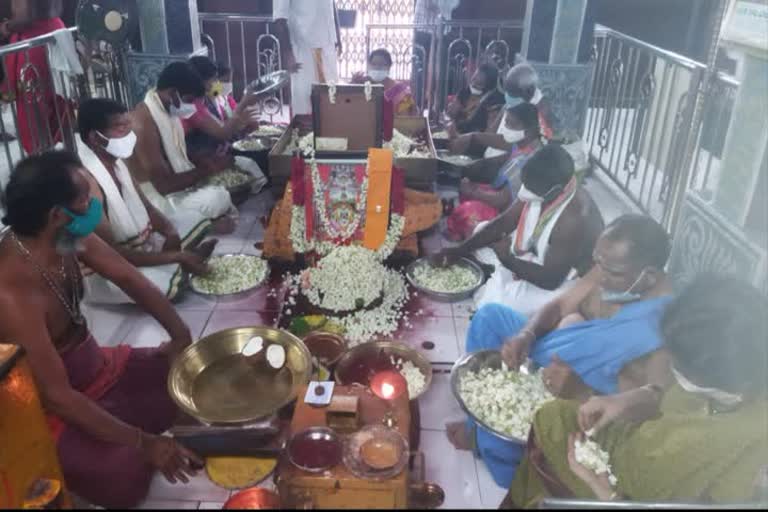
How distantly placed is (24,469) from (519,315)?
236 centimetres

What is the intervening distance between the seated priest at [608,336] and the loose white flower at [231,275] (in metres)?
2.10

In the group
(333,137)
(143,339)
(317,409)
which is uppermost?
(333,137)

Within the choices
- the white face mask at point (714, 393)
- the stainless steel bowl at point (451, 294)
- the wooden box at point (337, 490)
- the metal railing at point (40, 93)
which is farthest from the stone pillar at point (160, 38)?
the white face mask at point (714, 393)

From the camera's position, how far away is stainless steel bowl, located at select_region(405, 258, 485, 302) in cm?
441

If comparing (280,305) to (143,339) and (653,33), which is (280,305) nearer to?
(143,339)

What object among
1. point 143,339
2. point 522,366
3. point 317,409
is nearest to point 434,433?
point 522,366

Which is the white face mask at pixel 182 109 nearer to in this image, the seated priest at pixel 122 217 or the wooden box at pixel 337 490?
the seated priest at pixel 122 217

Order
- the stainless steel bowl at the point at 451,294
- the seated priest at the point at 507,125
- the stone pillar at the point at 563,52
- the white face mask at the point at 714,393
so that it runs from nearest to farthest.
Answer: the white face mask at the point at 714,393, the stainless steel bowl at the point at 451,294, the seated priest at the point at 507,125, the stone pillar at the point at 563,52

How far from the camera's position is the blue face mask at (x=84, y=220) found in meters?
2.74

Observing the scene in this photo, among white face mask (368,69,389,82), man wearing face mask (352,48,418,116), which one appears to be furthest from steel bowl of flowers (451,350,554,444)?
white face mask (368,69,389,82)

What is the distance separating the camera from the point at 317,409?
227 cm

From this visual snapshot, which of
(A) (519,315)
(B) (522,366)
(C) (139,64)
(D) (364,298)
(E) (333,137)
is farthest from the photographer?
(C) (139,64)

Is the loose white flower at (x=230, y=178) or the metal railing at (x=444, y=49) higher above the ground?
the metal railing at (x=444, y=49)

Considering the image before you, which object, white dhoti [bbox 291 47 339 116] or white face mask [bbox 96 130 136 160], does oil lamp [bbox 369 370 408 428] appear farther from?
white dhoti [bbox 291 47 339 116]
